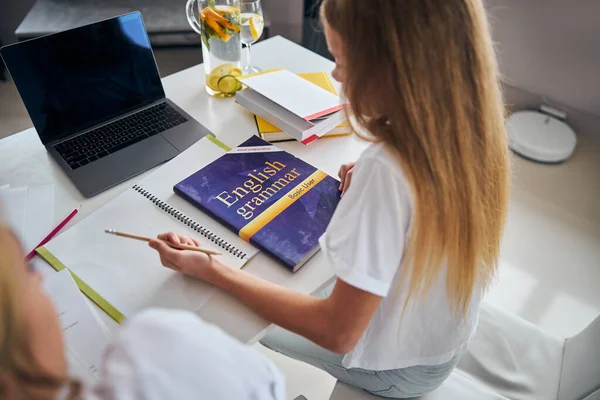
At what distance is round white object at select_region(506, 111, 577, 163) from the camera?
2.28 metres

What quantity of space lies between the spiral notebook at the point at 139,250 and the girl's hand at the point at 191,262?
0.07 ft

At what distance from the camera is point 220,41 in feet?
4.04

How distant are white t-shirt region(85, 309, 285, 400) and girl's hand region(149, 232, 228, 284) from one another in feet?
0.92

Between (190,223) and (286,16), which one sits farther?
(286,16)

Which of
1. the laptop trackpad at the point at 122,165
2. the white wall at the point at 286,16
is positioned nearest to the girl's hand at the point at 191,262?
the laptop trackpad at the point at 122,165

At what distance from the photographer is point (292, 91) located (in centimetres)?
123

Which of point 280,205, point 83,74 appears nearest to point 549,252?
point 280,205

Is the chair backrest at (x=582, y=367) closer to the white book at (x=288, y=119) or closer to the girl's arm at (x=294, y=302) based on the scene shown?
the girl's arm at (x=294, y=302)

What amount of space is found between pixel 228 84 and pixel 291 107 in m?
0.24

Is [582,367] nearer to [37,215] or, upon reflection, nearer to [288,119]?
[288,119]

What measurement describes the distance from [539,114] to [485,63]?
2.02 metres

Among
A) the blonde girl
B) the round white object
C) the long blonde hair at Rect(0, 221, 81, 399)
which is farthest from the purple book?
the round white object

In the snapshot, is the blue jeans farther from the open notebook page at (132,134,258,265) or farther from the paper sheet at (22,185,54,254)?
the paper sheet at (22,185,54,254)

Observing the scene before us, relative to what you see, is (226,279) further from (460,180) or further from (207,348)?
(460,180)
